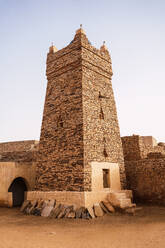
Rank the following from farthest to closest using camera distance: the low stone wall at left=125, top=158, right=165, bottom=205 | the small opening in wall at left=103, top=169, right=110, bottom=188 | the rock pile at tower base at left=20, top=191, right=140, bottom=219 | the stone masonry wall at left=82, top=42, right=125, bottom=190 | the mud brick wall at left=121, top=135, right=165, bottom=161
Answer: the mud brick wall at left=121, top=135, right=165, bottom=161 → the low stone wall at left=125, top=158, right=165, bottom=205 → the small opening in wall at left=103, top=169, right=110, bottom=188 → the stone masonry wall at left=82, top=42, right=125, bottom=190 → the rock pile at tower base at left=20, top=191, right=140, bottom=219

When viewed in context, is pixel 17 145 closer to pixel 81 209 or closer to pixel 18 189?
pixel 18 189

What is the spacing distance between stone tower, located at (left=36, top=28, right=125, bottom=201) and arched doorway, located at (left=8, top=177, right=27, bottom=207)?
11.7ft

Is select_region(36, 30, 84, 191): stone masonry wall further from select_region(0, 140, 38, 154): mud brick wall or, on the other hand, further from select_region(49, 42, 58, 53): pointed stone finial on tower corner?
select_region(0, 140, 38, 154): mud brick wall

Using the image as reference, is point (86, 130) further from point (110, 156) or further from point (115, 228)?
point (115, 228)

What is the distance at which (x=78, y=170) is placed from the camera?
894cm

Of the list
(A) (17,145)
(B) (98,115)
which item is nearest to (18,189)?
(B) (98,115)

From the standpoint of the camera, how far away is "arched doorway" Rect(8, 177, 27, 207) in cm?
1319

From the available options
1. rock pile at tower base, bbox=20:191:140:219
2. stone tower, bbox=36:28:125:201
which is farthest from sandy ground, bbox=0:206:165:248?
stone tower, bbox=36:28:125:201

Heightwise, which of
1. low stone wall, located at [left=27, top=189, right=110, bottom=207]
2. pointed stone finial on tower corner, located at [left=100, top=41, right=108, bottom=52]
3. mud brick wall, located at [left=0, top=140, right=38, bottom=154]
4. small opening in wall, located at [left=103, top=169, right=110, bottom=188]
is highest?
pointed stone finial on tower corner, located at [left=100, top=41, right=108, bottom=52]

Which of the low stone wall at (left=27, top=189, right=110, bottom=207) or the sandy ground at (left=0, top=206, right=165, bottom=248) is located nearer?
the sandy ground at (left=0, top=206, right=165, bottom=248)

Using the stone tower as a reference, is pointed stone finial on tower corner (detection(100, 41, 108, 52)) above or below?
above

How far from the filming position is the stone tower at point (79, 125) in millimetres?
9219

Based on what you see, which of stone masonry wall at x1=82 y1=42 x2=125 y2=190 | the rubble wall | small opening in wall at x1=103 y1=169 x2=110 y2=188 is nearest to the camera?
stone masonry wall at x1=82 y1=42 x2=125 y2=190

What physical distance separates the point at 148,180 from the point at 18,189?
29.0 ft
